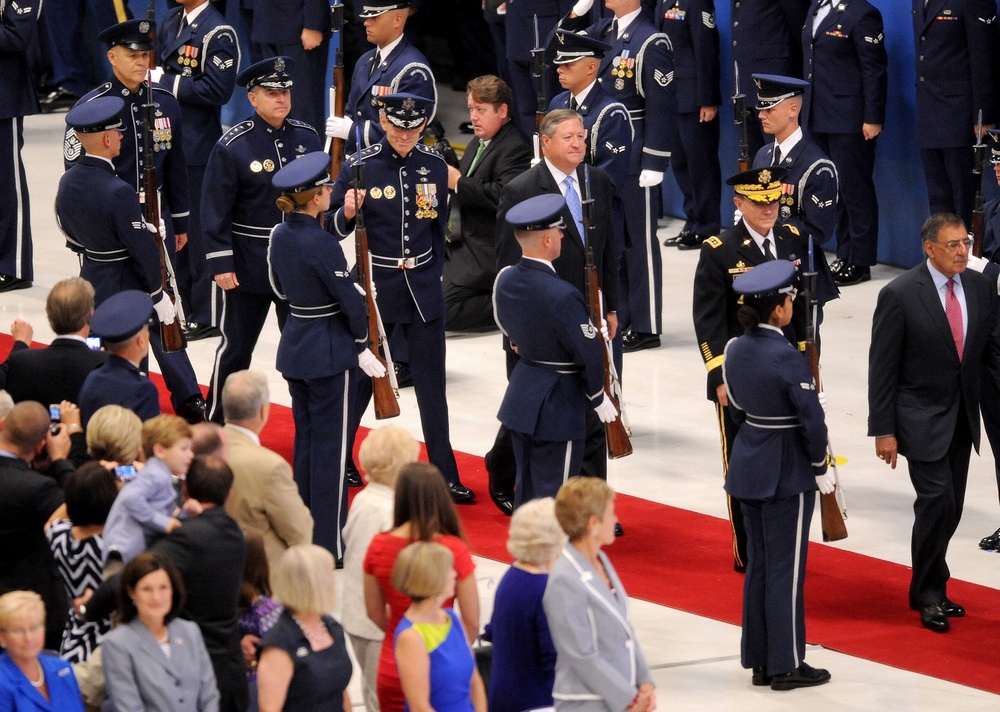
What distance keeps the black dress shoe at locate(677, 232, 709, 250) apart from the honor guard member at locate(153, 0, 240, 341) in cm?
357

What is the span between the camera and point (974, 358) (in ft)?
22.4

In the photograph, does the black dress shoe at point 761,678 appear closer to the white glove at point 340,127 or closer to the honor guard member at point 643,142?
the white glove at point 340,127

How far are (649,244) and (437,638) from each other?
5.83 metres

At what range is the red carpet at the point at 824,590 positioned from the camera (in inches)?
255

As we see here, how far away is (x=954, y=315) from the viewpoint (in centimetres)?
681

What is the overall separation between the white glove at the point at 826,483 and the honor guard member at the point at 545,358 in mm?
905

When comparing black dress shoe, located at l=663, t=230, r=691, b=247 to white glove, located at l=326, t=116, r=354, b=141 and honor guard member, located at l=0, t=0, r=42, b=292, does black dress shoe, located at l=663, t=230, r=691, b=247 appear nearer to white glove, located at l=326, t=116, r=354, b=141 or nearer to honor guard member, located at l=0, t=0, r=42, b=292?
white glove, located at l=326, t=116, r=354, b=141

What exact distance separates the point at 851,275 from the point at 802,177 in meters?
3.67

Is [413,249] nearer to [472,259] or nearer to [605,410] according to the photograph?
[605,410]

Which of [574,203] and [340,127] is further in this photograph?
[340,127]

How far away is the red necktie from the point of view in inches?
267

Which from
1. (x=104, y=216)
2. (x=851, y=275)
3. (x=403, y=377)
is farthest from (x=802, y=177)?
(x=851, y=275)

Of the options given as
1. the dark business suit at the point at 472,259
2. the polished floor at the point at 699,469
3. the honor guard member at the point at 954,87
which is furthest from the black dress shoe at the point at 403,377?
the honor guard member at the point at 954,87

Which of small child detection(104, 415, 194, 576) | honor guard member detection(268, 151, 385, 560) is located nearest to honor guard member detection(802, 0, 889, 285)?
honor guard member detection(268, 151, 385, 560)
